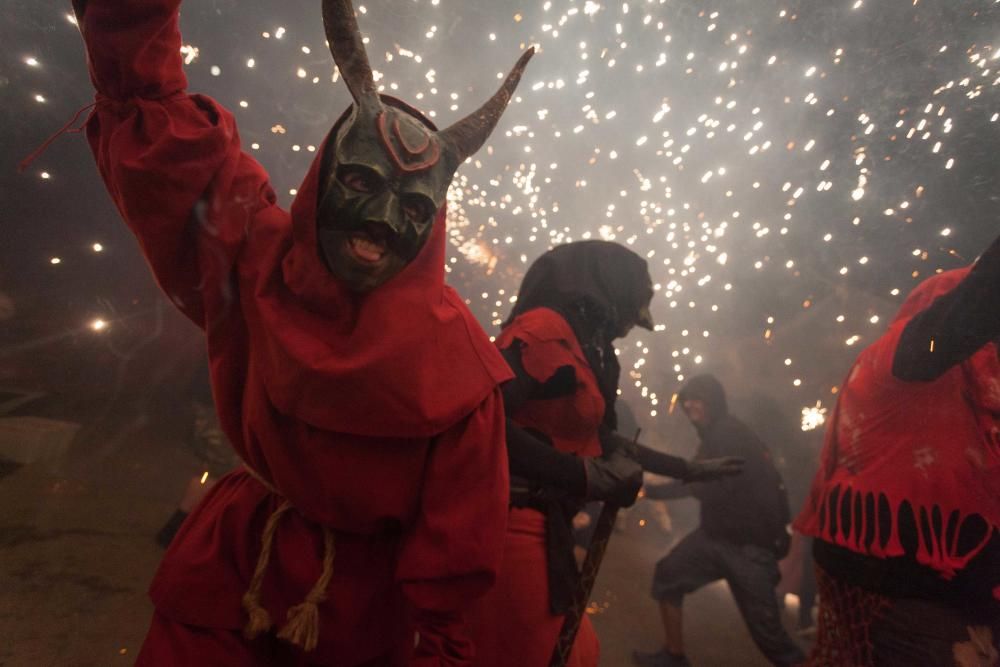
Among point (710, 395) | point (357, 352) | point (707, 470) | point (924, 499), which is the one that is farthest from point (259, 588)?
point (710, 395)

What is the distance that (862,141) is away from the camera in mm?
5016

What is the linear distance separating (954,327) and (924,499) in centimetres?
66

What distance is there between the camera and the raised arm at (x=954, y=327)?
1.46 metres

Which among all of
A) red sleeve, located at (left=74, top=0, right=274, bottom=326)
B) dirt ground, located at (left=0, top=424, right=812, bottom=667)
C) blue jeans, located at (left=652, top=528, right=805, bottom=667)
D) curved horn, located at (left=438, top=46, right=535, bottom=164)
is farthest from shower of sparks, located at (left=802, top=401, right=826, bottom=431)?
red sleeve, located at (left=74, top=0, right=274, bottom=326)

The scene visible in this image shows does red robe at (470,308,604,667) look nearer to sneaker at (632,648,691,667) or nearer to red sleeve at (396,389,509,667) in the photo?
red sleeve at (396,389,509,667)

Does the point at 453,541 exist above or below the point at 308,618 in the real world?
above

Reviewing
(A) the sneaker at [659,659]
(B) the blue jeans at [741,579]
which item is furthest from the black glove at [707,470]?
(A) the sneaker at [659,659]

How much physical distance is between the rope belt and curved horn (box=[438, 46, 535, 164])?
113 centimetres

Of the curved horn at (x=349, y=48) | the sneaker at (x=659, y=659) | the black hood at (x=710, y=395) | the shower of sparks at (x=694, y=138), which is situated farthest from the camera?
the black hood at (x=710, y=395)

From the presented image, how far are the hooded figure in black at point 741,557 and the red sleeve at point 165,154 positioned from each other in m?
4.05

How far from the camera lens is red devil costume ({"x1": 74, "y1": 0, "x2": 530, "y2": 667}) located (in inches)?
38.2

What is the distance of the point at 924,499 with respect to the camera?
1.66 meters

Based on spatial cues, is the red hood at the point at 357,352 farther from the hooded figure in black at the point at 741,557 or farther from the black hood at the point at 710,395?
the black hood at the point at 710,395

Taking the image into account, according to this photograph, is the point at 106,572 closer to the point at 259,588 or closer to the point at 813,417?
the point at 259,588
